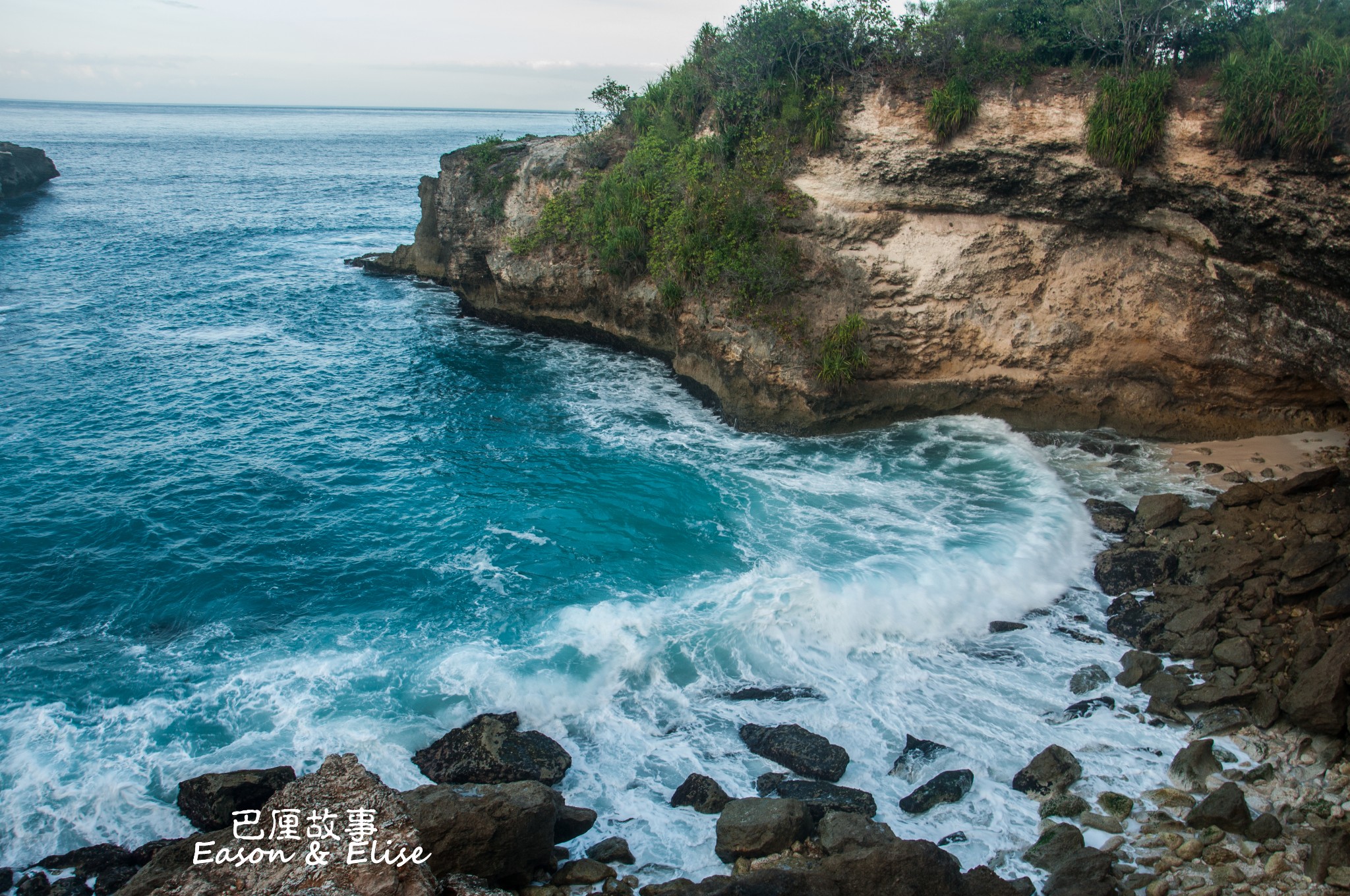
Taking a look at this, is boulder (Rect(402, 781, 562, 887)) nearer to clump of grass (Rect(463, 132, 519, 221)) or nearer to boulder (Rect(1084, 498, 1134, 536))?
boulder (Rect(1084, 498, 1134, 536))

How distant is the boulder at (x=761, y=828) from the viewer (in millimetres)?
9375

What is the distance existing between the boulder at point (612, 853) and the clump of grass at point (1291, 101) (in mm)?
18123

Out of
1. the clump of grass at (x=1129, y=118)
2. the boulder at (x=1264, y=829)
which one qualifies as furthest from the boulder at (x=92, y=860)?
the clump of grass at (x=1129, y=118)

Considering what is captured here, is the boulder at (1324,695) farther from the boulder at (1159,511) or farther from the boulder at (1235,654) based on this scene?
the boulder at (1159,511)

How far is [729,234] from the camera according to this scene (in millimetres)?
21422

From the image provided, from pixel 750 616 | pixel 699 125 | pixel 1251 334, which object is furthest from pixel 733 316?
pixel 1251 334

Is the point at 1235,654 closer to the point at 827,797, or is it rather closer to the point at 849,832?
the point at 827,797

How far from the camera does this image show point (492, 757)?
1120 centimetres

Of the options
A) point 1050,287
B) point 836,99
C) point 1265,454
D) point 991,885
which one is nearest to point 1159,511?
point 1265,454

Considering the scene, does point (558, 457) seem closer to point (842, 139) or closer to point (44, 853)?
point (842, 139)

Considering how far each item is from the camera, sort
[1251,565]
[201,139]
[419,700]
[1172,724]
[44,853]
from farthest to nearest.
Result: 1. [201,139]
2. [1251,565]
3. [419,700]
4. [1172,724]
5. [44,853]

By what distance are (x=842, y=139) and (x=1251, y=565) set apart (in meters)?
13.7

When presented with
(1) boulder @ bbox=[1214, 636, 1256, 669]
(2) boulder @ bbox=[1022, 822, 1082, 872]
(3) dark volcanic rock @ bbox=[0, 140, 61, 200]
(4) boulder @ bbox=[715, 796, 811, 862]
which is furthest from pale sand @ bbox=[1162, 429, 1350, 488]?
(3) dark volcanic rock @ bbox=[0, 140, 61, 200]

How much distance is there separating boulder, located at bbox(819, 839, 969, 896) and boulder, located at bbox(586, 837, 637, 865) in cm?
259
